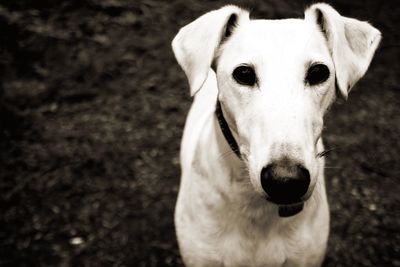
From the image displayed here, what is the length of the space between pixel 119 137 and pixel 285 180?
10.4 ft

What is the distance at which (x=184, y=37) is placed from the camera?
2426 millimetres

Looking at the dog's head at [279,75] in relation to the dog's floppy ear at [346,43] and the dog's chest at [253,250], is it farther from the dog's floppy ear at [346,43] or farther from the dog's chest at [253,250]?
the dog's chest at [253,250]

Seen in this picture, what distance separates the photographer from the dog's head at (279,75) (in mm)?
1916

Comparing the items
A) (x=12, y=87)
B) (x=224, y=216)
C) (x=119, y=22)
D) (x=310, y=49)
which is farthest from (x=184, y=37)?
(x=119, y=22)

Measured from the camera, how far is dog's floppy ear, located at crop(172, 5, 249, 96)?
232 centimetres

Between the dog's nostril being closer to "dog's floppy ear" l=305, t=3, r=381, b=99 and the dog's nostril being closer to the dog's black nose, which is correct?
the dog's black nose

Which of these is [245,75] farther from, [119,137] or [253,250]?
[119,137]

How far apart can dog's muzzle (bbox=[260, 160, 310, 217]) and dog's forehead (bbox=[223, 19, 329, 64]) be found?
1.75 feet

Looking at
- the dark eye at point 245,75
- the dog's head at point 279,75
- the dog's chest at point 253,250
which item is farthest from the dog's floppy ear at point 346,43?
the dog's chest at point 253,250

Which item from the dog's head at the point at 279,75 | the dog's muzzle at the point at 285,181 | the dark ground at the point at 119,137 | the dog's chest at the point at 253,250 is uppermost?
the dog's head at the point at 279,75

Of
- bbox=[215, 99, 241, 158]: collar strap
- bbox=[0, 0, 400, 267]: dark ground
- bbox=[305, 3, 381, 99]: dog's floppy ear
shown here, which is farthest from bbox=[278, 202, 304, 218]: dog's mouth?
bbox=[0, 0, 400, 267]: dark ground

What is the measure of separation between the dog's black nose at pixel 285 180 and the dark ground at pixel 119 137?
167 cm

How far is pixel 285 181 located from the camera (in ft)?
6.07

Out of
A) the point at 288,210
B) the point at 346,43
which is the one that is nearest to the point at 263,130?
the point at 288,210
